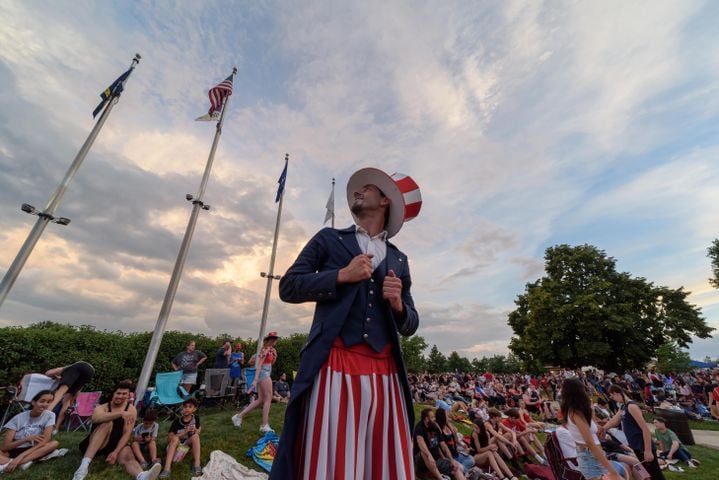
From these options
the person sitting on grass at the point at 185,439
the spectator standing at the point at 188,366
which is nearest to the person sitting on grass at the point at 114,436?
Answer: the person sitting on grass at the point at 185,439

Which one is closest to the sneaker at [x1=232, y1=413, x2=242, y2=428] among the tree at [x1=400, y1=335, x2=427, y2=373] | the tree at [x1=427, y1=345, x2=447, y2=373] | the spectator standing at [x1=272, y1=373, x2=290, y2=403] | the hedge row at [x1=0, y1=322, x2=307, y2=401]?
the spectator standing at [x1=272, y1=373, x2=290, y2=403]

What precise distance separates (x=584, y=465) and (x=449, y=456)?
368 cm

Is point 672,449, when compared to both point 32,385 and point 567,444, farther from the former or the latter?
point 32,385

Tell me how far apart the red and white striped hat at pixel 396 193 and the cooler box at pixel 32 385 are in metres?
8.94

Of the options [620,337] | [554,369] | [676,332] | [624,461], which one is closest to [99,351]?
[624,461]

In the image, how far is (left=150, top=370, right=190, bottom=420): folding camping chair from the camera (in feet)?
31.0

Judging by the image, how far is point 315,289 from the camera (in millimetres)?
1910

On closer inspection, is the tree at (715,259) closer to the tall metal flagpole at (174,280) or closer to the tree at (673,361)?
the tree at (673,361)

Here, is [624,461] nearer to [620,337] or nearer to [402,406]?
[402,406]

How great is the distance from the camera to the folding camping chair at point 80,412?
8.91 meters

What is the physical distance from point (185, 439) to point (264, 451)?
A: 160 cm

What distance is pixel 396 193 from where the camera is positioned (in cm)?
249

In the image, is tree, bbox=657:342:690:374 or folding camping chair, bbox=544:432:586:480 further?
tree, bbox=657:342:690:374

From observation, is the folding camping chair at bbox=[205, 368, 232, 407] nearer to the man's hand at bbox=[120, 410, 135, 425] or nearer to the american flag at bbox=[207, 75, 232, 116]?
the man's hand at bbox=[120, 410, 135, 425]
